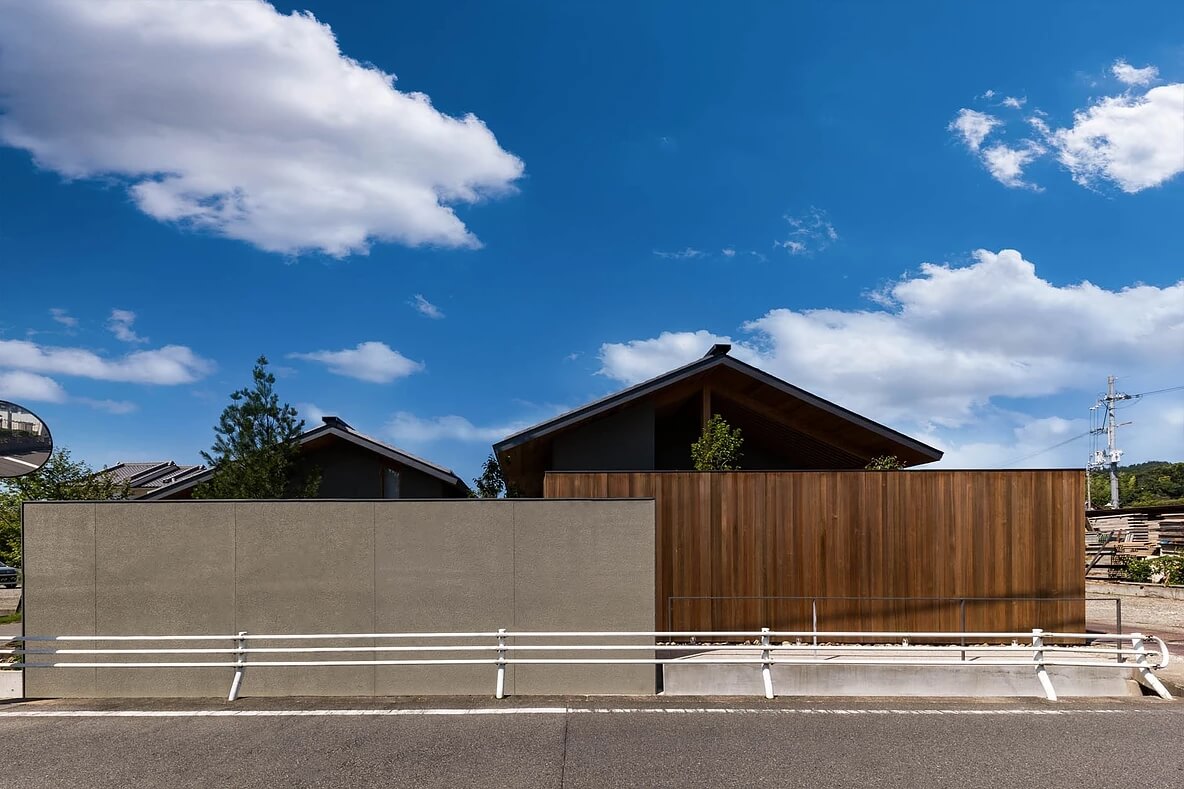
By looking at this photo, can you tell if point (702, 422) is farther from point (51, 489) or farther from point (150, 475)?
point (150, 475)

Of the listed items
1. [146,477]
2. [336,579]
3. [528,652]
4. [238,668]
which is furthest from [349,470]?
[146,477]

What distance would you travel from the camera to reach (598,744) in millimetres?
7949

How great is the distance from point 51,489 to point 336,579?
21166 mm

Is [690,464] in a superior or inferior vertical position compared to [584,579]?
superior

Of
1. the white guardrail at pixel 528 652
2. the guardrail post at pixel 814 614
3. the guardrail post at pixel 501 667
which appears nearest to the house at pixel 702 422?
the guardrail post at pixel 814 614

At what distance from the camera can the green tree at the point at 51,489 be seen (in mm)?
24594

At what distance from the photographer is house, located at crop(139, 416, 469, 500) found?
1861 centimetres

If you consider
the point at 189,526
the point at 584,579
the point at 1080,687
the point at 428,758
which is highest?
the point at 189,526

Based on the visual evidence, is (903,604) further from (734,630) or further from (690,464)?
(690,464)

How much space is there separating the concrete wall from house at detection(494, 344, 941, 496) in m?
4.59

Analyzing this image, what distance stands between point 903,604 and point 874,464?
3770 mm

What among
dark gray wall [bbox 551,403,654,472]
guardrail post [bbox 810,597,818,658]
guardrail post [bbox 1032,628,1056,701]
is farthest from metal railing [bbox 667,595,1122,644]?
dark gray wall [bbox 551,403,654,472]

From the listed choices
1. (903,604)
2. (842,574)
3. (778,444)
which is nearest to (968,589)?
(903,604)

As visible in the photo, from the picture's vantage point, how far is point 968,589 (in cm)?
1360
